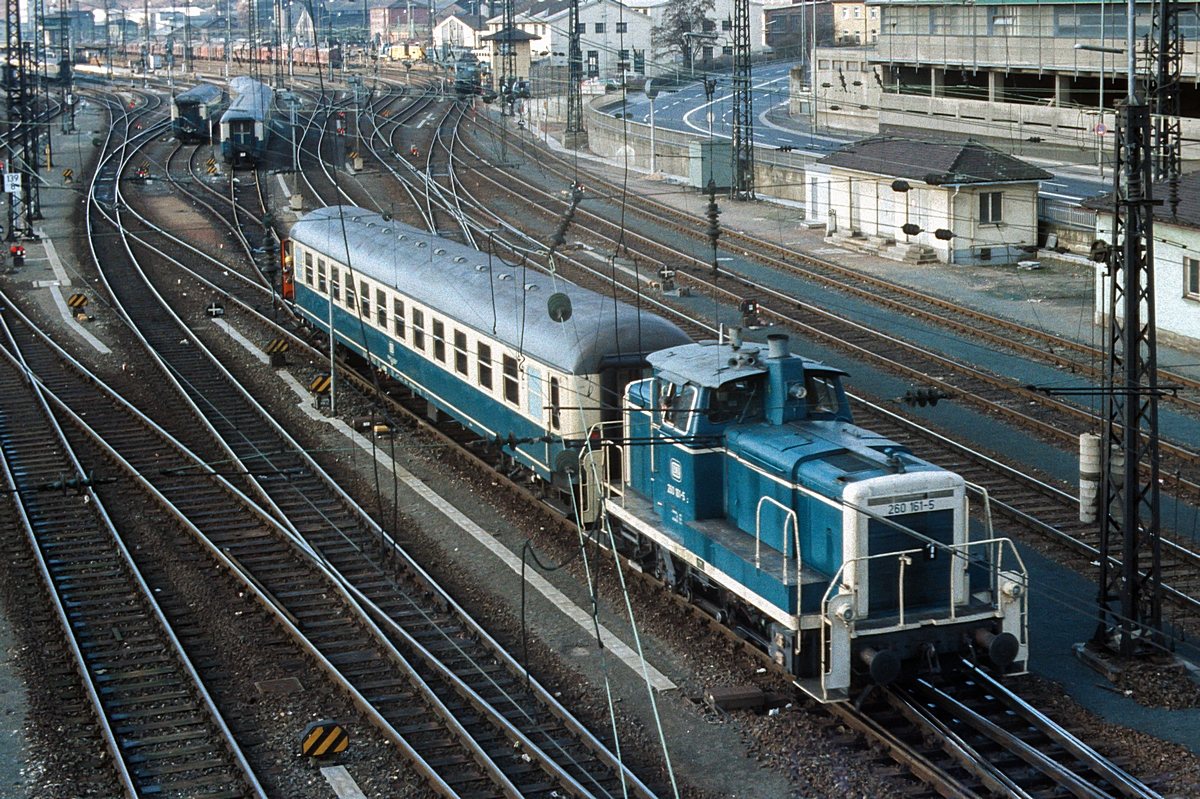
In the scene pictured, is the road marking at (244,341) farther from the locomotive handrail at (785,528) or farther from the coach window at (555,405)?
the locomotive handrail at (785,528)

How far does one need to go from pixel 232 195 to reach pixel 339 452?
30.9 m

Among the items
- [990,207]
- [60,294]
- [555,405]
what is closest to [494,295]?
[555,405]

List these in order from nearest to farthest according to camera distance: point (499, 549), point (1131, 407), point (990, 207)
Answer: point (1131, 407), point (499, 549), point (990, 207)

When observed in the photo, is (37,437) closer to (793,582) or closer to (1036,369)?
(793,582)

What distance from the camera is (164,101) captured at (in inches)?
3826

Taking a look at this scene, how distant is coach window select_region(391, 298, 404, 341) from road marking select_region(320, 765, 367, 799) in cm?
1272

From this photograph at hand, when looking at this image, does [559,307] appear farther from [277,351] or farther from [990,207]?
[990,207]

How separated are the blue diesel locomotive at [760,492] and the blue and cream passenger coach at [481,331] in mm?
51

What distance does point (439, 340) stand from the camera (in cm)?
2434

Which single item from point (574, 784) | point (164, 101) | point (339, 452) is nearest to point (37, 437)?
point (339, 452)

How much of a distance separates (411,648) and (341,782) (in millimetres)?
3285

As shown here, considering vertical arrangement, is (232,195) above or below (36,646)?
above

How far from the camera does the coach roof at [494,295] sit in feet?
65.6

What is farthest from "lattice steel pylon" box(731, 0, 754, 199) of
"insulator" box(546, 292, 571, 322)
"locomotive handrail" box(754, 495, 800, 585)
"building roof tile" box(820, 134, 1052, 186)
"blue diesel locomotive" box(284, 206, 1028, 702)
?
"locomotive handrail" box(754, 495, 800, 585)
